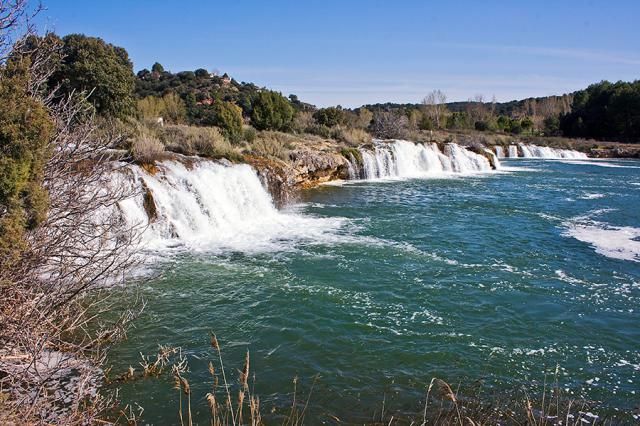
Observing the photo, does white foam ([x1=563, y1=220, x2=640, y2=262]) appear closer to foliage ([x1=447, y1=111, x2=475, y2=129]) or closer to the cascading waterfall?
the cascading waterfall

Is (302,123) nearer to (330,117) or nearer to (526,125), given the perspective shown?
(330,117)

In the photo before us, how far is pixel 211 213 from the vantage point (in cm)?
1555

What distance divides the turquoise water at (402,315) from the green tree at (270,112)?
1860 cm

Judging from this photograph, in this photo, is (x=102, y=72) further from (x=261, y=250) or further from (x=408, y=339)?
(x=408, y=339)

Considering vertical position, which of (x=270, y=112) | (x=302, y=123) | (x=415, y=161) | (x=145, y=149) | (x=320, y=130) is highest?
(x=270, y=112)

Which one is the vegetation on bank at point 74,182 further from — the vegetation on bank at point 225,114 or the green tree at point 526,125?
the green tree at point 526,125

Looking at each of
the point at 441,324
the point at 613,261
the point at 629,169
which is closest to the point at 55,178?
the point at 441,324

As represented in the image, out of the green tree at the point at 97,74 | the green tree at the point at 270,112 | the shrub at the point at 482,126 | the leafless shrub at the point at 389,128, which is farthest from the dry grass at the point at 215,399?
the shrub at the point at 482,126

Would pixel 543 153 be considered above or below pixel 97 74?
below

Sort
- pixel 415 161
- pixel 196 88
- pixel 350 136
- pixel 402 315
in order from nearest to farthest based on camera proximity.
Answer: pixel 402 315 < pixel 415 161 < pixel 350 136 < pixel 196 88

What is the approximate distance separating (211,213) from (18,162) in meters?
11.6

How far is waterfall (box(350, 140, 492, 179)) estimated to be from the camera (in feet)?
99.4

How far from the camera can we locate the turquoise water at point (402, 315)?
6.65 m

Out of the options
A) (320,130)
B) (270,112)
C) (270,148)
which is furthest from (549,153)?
(270,148)
